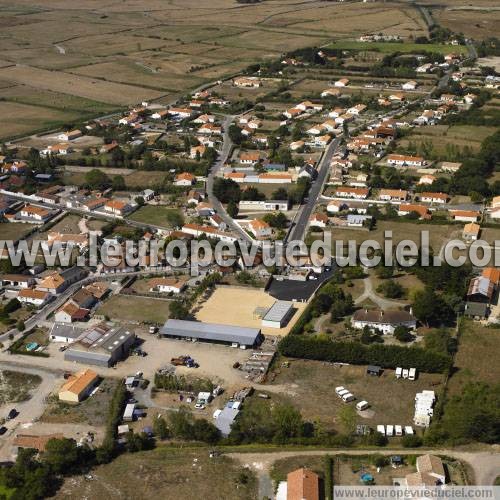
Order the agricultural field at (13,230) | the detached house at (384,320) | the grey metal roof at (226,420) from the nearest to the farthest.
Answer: the grey metal roof at (226,420), the detached house at (384,320), the agricultural field at (13,230)

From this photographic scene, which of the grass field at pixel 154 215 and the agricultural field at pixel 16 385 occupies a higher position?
the grass field at pixel 154 215

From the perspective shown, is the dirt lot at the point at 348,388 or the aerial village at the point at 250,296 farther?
the dirt lot at the point at 348,388

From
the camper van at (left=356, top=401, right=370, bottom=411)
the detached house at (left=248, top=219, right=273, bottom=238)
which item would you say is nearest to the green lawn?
the detached house at (left=248, top=219, right=273, bottom=238)

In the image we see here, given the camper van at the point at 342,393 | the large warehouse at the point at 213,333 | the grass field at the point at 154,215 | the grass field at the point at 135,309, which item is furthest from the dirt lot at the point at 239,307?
the grass field at the point at 154,215

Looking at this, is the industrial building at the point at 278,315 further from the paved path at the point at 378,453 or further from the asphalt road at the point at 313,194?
the paved path at the point at 378,453

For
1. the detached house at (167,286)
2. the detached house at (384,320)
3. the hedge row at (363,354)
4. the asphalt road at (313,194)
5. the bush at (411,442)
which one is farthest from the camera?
the asphalt road at (313,194)

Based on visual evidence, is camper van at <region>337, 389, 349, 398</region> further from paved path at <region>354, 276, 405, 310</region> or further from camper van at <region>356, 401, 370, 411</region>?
paved path at <region>354, 276, 405, 310</region>

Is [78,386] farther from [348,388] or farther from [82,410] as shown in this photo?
[348,388]
